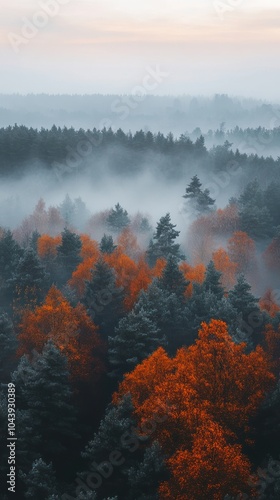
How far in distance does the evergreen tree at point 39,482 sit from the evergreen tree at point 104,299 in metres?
21.7

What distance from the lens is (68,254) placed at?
6328 centimetres

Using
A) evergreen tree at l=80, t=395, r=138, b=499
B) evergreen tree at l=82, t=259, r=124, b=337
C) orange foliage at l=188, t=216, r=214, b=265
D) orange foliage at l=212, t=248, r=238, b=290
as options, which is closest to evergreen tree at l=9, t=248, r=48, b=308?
evergreen tree at l=82, t=259, r=124, b=337

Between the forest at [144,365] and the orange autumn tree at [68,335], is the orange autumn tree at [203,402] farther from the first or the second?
the orange autumn tree at [68,335]

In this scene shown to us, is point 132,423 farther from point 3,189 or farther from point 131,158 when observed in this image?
point 131,158

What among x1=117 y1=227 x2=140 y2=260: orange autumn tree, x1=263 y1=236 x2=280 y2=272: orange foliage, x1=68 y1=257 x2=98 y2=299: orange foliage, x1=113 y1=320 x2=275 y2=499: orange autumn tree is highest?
x1=117 y1=227 x2=140 y2=260: orange autumn tree

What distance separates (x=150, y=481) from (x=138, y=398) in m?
6.33

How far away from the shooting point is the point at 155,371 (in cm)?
3419

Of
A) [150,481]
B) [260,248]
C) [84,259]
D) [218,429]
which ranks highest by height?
[260,248]

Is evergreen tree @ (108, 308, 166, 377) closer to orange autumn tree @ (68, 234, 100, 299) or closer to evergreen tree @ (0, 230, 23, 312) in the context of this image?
orange autumn tree @ (68, 234, 100, 299)

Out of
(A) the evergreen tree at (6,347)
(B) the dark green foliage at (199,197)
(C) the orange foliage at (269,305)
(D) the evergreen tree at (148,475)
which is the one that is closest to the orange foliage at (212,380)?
(D) the evergreen tree at (148,475)

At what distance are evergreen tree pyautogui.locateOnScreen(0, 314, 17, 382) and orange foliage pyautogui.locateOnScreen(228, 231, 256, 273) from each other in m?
40.2

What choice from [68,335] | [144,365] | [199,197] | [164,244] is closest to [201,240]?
[199,197]

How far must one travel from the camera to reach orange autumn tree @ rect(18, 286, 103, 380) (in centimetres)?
4328

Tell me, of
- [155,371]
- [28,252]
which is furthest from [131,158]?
[155,371]
